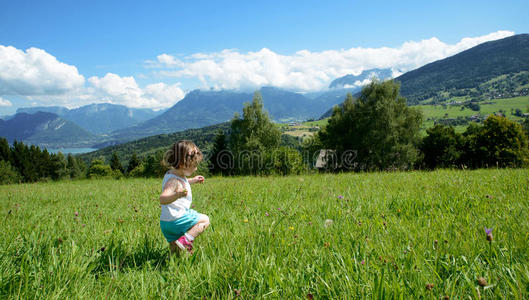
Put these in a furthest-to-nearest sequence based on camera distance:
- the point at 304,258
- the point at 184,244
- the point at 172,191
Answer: the point at 172,191 → the point at 184,244 → the point at 304,258

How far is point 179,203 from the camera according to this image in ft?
9.89

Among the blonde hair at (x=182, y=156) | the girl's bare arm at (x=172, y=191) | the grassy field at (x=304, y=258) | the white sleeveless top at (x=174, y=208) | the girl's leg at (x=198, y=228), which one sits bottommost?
the grassy field at (x=304, y=258)

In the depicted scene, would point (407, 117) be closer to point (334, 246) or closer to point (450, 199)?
point (450, 199)

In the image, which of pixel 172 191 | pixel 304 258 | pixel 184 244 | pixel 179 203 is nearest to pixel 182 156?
pixel 172 191

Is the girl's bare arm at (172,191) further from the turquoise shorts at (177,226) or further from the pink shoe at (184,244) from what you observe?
the pink shoe at (184,244)

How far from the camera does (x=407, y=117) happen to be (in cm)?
3425

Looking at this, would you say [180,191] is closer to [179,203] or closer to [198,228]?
[179,203]

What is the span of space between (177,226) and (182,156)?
2.65 ft

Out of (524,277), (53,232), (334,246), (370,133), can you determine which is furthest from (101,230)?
(370,133)

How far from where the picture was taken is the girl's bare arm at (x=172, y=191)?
282 centimetres

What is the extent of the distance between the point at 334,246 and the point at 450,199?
3136mm

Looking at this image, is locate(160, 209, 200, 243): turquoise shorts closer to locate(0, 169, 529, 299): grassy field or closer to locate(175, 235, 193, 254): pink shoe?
locate(175, 235, 193, 254): pink shoe

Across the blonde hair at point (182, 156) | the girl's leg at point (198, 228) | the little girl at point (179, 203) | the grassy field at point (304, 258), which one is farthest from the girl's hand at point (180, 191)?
the grassy field at point (304, 258)

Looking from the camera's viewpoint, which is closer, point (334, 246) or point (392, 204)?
point (334, 246)
